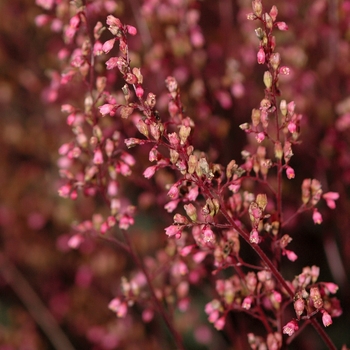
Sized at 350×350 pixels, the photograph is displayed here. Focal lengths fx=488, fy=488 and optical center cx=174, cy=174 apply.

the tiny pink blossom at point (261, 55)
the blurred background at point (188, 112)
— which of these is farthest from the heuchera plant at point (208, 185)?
the blurred background at point (188, 112)

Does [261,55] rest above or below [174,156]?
above

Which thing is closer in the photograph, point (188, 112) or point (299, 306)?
point (299, 306)

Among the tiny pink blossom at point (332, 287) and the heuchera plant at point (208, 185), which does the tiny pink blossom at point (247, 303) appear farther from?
the tiny pink blossom at point (332, 287)

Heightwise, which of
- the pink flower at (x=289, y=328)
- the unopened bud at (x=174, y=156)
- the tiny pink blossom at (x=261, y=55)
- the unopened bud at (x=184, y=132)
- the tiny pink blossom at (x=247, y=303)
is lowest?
the pink flower at (x=289, y=328)

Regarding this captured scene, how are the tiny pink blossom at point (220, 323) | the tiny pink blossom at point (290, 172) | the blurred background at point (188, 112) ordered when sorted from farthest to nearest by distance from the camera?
the blurred background at point (188, 112)
the tiny pink blossom at point (220, 323)
the tiny pink blossom at point (290, 172)

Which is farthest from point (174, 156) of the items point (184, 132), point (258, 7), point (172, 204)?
point (258, 7)

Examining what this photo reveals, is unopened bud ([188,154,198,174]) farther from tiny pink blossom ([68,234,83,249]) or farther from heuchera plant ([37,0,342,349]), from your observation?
tiny pink blossom ([68,234,83,249])

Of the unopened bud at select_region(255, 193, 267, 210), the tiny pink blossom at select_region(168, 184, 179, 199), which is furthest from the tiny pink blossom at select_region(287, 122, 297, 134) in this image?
the tiny pink blossom at select_region(168, 184, 179, 199)

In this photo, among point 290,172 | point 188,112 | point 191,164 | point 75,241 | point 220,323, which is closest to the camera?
point 191,164

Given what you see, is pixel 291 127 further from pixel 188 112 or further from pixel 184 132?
pixel 188 112

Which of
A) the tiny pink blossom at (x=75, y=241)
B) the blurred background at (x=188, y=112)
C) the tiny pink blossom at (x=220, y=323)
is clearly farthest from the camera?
the blurred background at (x=188, y=112)
